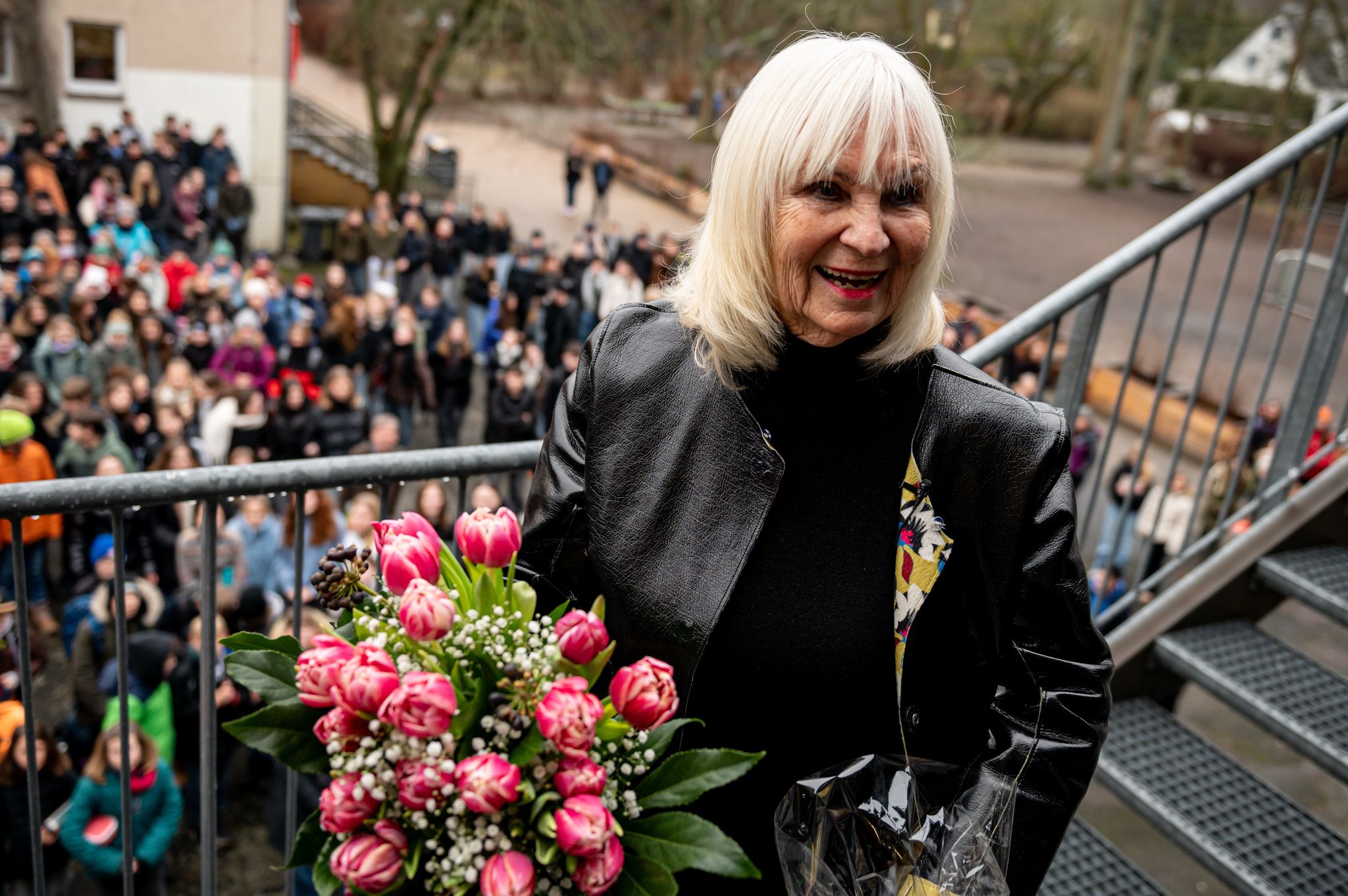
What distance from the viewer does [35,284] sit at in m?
11.9

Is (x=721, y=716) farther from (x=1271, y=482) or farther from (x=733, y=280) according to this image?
(x=1271, y=482)

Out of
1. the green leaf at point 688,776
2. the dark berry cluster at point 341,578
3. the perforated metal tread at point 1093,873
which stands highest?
the dark berry cluster at point 341,578

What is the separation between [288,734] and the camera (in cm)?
137

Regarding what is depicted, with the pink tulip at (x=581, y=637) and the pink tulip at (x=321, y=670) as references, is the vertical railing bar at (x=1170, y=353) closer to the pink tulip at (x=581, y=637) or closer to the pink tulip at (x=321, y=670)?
the pink tulip at (x=581, y=637)

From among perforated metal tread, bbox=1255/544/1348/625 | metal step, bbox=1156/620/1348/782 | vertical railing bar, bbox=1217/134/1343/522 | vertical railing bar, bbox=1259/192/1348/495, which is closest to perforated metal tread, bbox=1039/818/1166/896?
metal step, bbox=1156/620/1348/782

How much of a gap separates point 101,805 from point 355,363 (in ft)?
27.2

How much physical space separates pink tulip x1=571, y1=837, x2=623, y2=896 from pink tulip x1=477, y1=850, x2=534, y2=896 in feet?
0.18

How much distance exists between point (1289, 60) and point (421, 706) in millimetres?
31242

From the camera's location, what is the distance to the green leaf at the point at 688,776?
137 cm

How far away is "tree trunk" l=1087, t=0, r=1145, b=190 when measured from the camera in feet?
103

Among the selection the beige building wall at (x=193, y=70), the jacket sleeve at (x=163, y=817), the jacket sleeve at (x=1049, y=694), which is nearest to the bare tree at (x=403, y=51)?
the beige building wall at (x=193, y=70)

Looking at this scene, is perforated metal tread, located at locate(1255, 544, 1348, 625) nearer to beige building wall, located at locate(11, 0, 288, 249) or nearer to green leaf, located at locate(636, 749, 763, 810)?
green leaf, located at locate(636, 749, 763, 810)

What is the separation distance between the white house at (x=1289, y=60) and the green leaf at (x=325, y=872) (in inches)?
915

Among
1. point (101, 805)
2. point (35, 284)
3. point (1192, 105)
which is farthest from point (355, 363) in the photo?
point (1192, 105)
